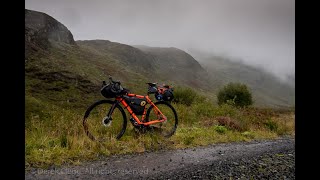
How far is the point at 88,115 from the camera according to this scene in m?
9.66

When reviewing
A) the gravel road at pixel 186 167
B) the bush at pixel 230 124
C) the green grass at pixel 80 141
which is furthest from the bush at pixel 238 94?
the gravel road at pixel 186 167

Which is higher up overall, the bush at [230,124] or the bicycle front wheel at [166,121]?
the bicycle front wheel at [166,121]

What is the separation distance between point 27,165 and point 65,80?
10532cm

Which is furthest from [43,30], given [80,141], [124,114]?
[80,141]

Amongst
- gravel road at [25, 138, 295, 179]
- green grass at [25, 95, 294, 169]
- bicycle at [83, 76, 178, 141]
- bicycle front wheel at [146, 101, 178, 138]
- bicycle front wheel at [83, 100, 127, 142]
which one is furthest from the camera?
bicycle front wheel at [146, 101, 178, 138]

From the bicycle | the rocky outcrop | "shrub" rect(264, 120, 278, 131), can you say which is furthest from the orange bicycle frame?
the rocky outcrop

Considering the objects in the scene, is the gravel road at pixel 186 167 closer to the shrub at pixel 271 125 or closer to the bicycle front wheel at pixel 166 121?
the bicycle front wheel at pixel 166 121

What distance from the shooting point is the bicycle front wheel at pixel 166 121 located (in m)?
11.0

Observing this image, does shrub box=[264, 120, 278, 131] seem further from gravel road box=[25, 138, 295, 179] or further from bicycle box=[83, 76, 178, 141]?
gravel road box=[25, 138, 295, 179]

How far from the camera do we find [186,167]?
7.10 metres

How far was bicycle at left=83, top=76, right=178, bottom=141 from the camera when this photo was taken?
9.78 m

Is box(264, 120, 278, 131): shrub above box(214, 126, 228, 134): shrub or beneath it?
beneath

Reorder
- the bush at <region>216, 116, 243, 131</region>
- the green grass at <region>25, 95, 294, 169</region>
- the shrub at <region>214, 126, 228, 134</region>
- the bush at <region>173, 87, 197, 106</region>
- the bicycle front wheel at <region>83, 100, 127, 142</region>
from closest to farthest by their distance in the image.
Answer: the green grass at <region>25, 95, 294, 169</region>
the bicycle front wheel at <region>83, 100, 127, 142</region>
the shrub at <region>214, 126, 228, 134</region>
the bush at <region>216, 116, 243, 131</region>
the bush at <region>173, 87, 197, 106</region>

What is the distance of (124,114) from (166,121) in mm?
1899
